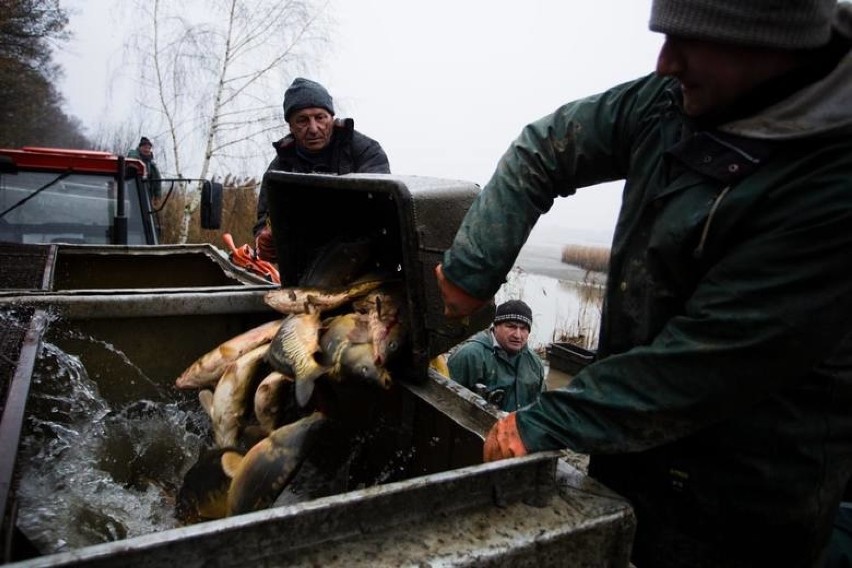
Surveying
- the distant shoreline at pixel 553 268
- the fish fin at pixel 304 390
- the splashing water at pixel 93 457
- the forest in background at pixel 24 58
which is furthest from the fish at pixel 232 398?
the forest in background at pixel 24 58

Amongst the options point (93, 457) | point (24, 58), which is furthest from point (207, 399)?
point (24, 58)

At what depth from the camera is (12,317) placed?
2393mm

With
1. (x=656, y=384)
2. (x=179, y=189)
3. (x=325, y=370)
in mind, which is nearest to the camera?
(x=656, y=384)

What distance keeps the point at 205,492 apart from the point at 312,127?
2801 mm

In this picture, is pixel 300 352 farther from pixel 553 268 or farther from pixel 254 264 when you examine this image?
pixel 553 268

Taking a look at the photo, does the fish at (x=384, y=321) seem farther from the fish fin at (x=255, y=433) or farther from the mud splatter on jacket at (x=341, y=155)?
the mud splatter on jacket at (x=341, y=155)

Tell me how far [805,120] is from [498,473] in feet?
3.42

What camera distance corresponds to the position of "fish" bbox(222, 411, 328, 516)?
72.8 inches

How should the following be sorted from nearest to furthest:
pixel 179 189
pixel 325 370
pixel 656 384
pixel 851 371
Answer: pixel 656 384 → pixel 851 371 → pixel 325 370 → pixel 179 189

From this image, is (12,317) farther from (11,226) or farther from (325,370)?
(11,226)

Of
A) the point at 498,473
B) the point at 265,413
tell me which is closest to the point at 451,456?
the point at 498,473

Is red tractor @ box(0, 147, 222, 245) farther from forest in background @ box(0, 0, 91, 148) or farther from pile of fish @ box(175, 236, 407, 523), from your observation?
forest in background @ box(0, 0, 91, 148)

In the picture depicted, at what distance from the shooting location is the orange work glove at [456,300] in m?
1.84

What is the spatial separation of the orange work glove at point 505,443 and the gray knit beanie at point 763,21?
3.44 ft
